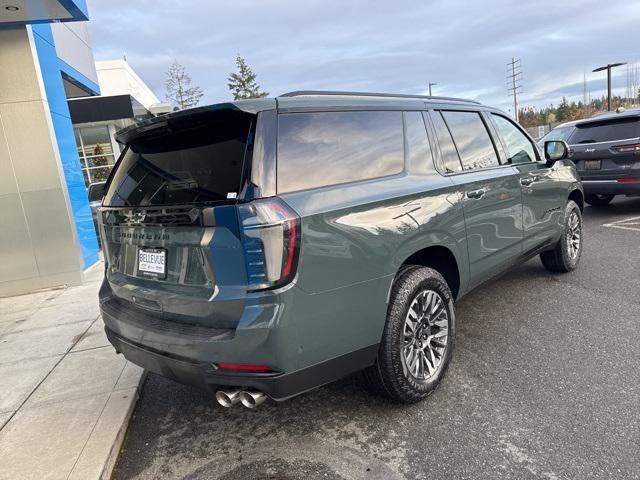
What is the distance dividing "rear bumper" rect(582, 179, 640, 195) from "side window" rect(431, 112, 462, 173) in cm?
578

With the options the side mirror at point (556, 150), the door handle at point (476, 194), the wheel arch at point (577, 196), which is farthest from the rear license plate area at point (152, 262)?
the wheel arch at point (577, 196)

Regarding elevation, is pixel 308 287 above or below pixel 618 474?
above

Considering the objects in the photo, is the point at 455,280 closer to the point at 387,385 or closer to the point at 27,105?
the point at 387,385

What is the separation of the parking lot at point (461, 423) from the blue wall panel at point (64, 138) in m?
4.93

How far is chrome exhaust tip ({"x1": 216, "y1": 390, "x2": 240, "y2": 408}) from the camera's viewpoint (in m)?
2.32

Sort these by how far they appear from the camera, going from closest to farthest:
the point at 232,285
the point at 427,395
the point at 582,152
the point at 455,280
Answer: the point at 232,285 → the point at 427,395 → the point at 455,280 → the point at 582,152

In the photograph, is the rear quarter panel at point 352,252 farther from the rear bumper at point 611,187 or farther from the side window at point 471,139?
the rear bumper at point 611,187

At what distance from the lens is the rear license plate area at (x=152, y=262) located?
2535 millimetres

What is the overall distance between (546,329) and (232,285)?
116 inches

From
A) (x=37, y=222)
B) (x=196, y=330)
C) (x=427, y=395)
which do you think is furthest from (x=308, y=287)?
(x=37, y=222)

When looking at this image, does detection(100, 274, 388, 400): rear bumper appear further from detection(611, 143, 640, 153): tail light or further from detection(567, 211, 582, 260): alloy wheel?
detection(611, 143, 640, 153): tail light

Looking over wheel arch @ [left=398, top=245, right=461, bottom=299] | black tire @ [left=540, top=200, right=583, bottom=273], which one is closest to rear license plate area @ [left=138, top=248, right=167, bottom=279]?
wheel arch @ [left=398, top=245, right=461, bottom=299]

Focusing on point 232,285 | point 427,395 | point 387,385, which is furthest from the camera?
point 427,395

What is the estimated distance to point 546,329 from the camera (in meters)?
3.94
